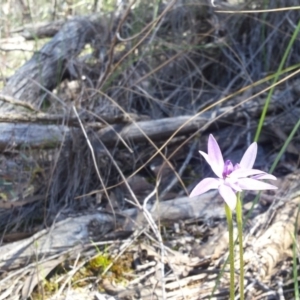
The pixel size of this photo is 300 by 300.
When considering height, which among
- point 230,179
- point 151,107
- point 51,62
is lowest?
point 151,107

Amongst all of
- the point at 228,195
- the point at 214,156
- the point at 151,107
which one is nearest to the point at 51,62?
the point at 151,107

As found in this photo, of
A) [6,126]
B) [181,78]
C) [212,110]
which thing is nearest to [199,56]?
[181,78]

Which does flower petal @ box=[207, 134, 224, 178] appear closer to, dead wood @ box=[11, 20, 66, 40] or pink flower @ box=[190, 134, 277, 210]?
pink flower @ box=[190, 134, 277, 210]

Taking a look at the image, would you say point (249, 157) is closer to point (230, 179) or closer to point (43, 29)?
point (230, 179)

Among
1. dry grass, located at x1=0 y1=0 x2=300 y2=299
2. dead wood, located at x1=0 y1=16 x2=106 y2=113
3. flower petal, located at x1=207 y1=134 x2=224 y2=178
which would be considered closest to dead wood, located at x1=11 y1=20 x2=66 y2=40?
dry grass, located at x1=0 y1=0 x2=300 y2=299

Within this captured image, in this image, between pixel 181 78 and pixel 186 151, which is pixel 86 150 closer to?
pixel 186 151

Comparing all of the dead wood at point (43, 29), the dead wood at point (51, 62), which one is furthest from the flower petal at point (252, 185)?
the dead wood at point (43, 29)

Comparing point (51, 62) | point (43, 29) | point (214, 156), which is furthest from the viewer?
point (43, 29)
